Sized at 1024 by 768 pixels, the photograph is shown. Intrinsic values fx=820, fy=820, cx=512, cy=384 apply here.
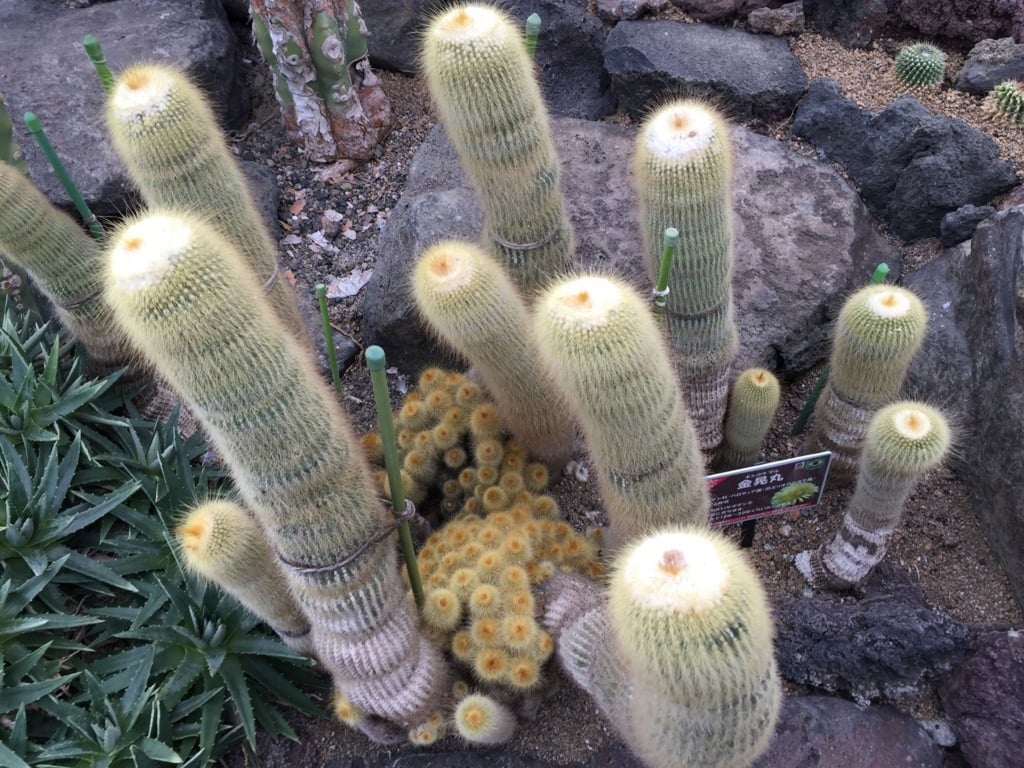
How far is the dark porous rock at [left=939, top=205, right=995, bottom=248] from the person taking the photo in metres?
3.89

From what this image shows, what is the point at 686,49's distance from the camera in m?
4.75

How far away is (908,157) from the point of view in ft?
13.8

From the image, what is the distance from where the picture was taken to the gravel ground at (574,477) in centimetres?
270

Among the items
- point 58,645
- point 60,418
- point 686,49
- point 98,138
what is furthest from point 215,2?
point 58,645

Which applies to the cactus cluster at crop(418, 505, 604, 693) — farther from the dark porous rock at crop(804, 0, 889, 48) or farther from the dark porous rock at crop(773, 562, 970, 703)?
the dark porous rock at crop(804, 0, 889, 48)

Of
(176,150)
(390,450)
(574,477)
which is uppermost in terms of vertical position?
(176,150)

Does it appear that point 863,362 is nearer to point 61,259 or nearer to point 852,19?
point 61,259

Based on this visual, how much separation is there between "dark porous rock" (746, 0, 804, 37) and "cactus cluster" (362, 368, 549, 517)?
3.30 metres

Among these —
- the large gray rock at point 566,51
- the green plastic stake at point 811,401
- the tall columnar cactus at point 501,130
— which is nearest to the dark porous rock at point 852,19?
the large gray rock at point 566,51

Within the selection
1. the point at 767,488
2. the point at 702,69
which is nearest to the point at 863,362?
the point at 767,488

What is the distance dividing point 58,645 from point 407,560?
1237 mm

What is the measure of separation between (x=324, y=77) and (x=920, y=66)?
3.33 meters

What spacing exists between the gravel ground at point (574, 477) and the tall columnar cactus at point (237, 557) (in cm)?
65

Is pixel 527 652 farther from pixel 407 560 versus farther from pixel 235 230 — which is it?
pixel 235 230
